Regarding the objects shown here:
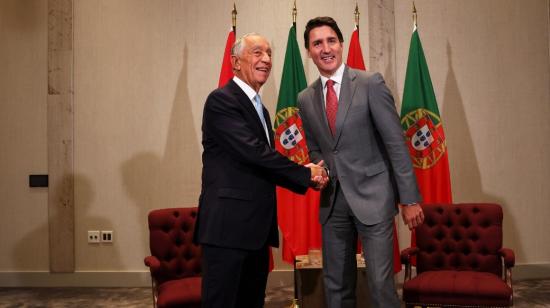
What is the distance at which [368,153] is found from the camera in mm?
2475

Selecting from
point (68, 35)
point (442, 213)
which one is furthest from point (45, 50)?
point (442, 213)

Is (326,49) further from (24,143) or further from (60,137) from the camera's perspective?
(24,143)

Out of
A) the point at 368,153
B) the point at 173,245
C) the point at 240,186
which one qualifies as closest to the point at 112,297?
the point at 173,245

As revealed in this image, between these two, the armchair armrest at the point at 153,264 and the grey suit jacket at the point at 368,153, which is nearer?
the grey suit jacket at the point at 368,153

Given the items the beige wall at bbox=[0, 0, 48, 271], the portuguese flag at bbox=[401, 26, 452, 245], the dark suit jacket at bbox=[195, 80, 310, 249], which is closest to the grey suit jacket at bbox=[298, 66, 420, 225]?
the dark suit jacket at bbox=[195, 80, 310, 249]

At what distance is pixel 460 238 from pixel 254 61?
7.46ft

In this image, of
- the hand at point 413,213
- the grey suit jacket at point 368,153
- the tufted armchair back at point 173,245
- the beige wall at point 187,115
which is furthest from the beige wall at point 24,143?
the hand at point 413,213

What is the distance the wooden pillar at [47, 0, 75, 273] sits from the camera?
16.5 feet

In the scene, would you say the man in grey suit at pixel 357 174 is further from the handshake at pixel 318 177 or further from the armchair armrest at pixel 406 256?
the armchair armrest at pixel 406 256

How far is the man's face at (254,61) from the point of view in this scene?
7.74 feet

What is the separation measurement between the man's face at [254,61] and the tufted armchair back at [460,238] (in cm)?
204

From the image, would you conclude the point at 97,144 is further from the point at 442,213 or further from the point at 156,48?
the point at 442,213

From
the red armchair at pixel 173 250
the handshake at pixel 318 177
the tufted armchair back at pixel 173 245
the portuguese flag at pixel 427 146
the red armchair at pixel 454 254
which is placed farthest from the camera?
the portuguese flag at pixel 427 146

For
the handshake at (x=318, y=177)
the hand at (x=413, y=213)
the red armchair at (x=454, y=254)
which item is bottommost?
the red armchair at (x=454, y=254)
